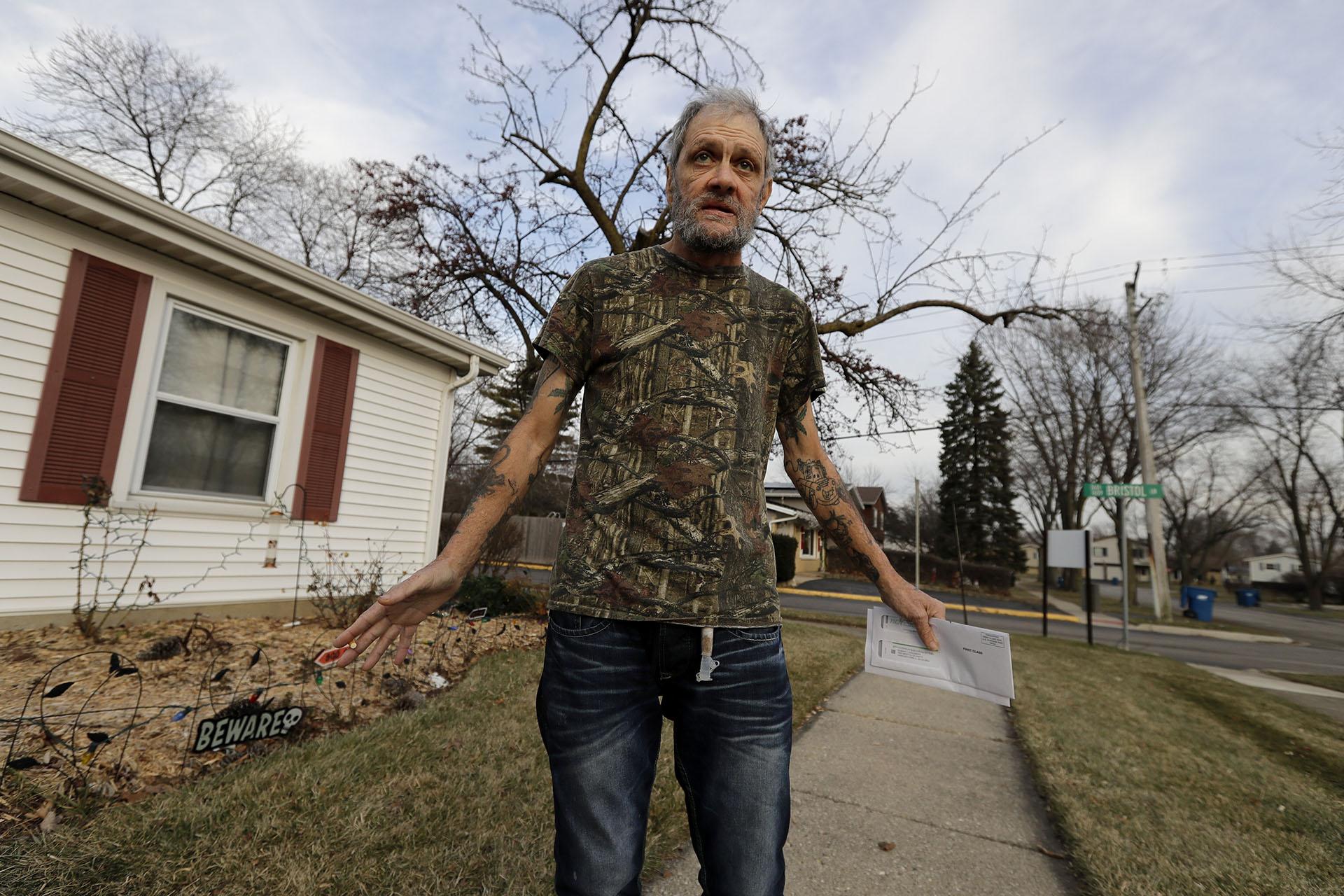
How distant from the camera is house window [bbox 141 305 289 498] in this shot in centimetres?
503

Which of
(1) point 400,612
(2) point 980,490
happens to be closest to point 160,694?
(1) point 400,612

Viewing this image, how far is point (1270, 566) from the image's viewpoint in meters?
64.1

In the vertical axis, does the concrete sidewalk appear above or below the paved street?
above

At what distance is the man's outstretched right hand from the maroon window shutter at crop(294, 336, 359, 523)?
5638mm

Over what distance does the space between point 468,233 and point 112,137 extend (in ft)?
37.8

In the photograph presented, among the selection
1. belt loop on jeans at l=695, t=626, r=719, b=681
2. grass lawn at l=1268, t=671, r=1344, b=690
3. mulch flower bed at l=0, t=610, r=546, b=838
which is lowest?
grass lawn at l=1268, t=671, r=1344, b=690

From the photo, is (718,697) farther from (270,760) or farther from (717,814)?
(270,760)

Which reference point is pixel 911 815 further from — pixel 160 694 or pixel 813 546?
pixel 813 546

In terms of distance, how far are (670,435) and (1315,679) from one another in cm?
1131

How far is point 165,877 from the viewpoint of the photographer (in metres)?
1.78

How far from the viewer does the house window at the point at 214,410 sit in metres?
5.03

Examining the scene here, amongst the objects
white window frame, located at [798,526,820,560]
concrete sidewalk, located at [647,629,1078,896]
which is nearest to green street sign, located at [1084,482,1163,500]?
concrete sidewalk, located at [647,629,1078,896]

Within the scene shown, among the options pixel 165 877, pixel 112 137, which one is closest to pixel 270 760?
pixel 165 877

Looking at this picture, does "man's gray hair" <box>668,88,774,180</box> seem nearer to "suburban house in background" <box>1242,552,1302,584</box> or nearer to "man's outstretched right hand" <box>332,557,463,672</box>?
"man's outstretched right hand" <box>332,557,463,672</box>
